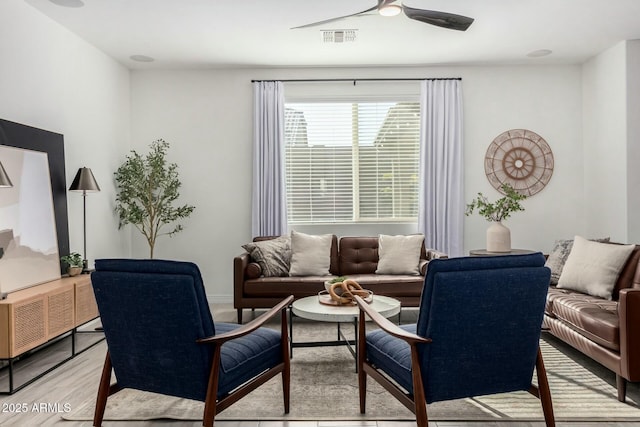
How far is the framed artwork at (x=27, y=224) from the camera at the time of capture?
3.43 metres

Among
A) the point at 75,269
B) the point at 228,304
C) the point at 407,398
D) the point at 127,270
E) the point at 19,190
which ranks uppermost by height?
the point at 19,190

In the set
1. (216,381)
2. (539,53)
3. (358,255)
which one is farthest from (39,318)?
(539,53)

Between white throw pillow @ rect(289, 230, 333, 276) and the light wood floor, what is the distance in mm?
2000

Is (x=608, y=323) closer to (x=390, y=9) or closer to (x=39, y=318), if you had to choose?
(x=390, y=9)

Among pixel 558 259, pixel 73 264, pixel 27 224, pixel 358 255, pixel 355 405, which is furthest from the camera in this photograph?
pixel 358 255

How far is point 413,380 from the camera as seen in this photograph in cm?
205

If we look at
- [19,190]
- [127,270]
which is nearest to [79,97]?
[19,190]

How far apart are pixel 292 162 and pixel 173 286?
13.2ft

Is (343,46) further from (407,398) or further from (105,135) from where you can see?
(407,398)

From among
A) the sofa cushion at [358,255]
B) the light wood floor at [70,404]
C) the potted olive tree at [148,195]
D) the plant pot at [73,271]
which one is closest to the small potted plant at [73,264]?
the plant pot at [73,271]

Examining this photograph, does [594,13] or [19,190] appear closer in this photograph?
[19,190]

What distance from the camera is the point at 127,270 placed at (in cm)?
214

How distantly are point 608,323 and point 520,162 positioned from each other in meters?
3.42

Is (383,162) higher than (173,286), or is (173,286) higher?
(383,162)
